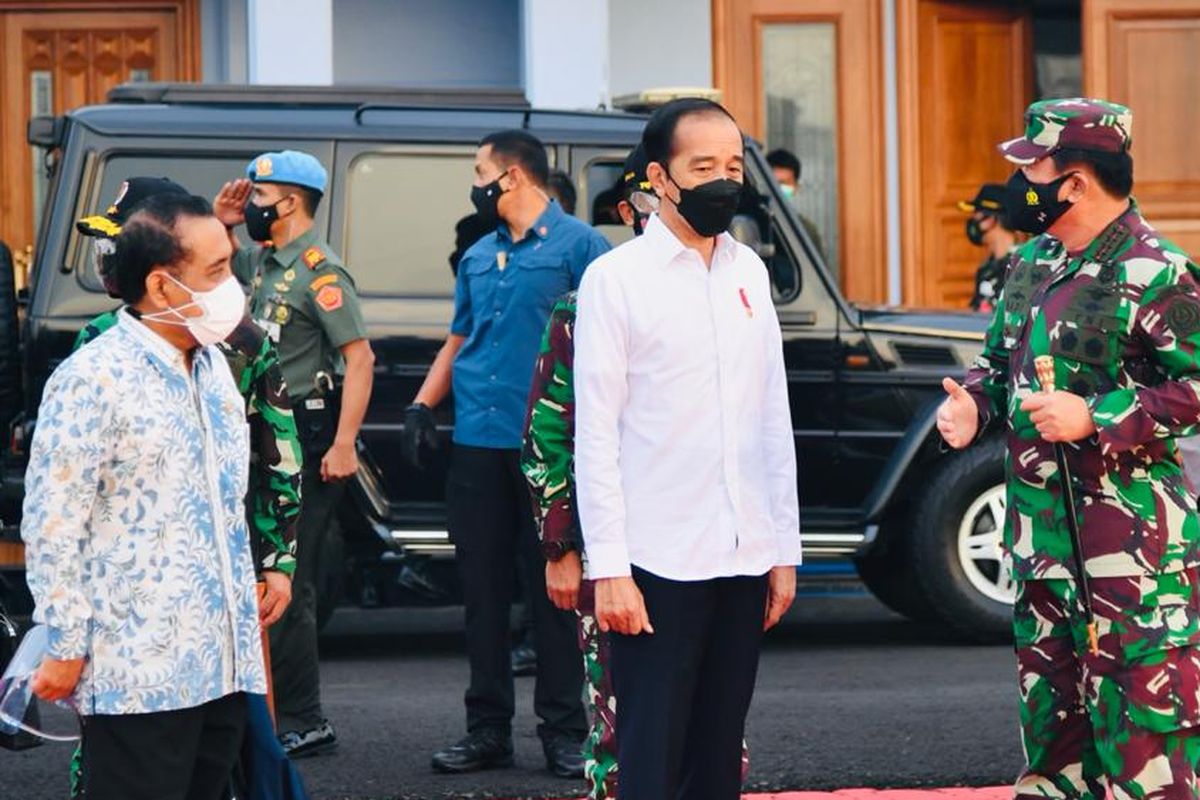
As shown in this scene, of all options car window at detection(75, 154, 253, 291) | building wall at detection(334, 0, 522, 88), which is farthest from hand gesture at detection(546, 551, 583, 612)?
building wall at detection(334, 0, 522, 88)

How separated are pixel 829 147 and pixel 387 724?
25.1 ft

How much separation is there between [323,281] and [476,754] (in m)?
1.58

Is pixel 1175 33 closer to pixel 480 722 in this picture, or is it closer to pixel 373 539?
pixel 373 539

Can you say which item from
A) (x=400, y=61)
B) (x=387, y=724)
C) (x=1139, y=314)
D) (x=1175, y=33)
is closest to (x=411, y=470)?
(x=387, y=724)

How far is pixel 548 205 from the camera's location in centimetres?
746

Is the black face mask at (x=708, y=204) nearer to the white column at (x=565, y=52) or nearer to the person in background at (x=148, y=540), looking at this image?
the person in background at (x=148, y=540)

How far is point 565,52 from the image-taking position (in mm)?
13961

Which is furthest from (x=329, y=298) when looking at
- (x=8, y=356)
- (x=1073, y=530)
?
(x=1073, y=530)

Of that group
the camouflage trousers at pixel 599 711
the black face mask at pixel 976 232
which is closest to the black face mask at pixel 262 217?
the camouflage trousers at pixel 599 711

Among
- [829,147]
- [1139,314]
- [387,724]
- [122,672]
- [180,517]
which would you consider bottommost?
[387,724]

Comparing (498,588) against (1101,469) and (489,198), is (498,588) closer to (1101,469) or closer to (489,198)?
(489,198)

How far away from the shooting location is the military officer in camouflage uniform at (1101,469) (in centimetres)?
536

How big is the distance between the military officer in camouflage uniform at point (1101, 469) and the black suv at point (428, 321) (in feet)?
12.6

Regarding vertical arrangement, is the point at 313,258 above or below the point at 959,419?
above
